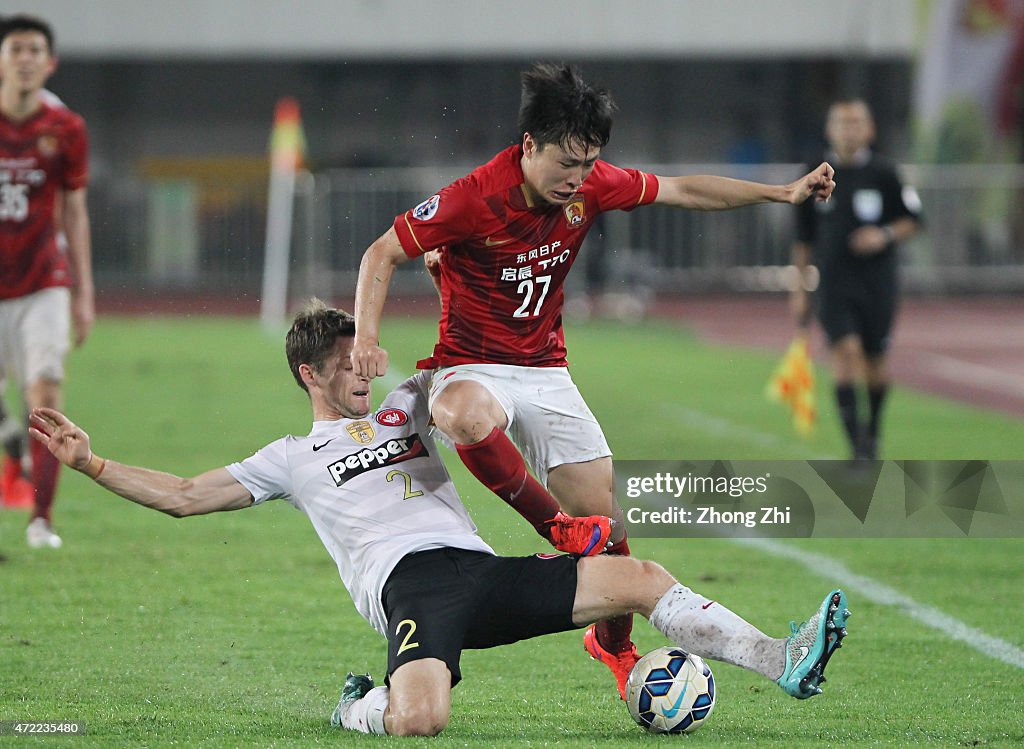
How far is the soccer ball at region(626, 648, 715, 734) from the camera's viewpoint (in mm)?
4785

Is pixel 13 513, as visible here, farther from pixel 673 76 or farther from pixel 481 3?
pixel 673 76

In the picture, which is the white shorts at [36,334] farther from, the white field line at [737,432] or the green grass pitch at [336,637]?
the white field line at [737,432]

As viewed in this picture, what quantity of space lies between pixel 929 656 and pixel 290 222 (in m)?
20.1

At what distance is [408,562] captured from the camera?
5.00 metres

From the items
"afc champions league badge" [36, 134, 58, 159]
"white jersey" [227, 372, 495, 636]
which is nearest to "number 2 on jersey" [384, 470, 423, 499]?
"white jersey" [227, 372, 495, 636]

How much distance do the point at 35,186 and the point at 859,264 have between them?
5.28 m

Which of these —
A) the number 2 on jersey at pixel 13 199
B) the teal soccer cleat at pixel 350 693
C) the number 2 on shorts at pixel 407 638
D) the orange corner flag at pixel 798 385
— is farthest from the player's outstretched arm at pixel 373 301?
the orange corner flag at pixel 798 385

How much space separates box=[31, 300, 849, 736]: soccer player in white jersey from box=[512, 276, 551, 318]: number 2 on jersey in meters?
0.51

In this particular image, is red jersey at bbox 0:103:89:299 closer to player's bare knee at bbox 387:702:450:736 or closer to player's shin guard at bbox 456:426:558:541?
player's shin guard at bbox 456:426:558:541

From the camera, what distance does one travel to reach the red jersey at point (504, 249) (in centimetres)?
534

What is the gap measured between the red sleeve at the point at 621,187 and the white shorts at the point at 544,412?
2.09 ft

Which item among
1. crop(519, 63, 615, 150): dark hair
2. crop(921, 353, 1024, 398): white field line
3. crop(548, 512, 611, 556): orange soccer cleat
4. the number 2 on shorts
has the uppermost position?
crop(519, 63, 615, 150): dark hair

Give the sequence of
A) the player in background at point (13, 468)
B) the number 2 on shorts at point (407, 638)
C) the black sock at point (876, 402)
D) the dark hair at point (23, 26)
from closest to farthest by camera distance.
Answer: the number 2 on shorts at point (407, 638), the dark hair at point (23, 26), the player in background at point (13, 468), the black sock at point (876, 402)

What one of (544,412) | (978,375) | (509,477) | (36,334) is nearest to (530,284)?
(544,412)
